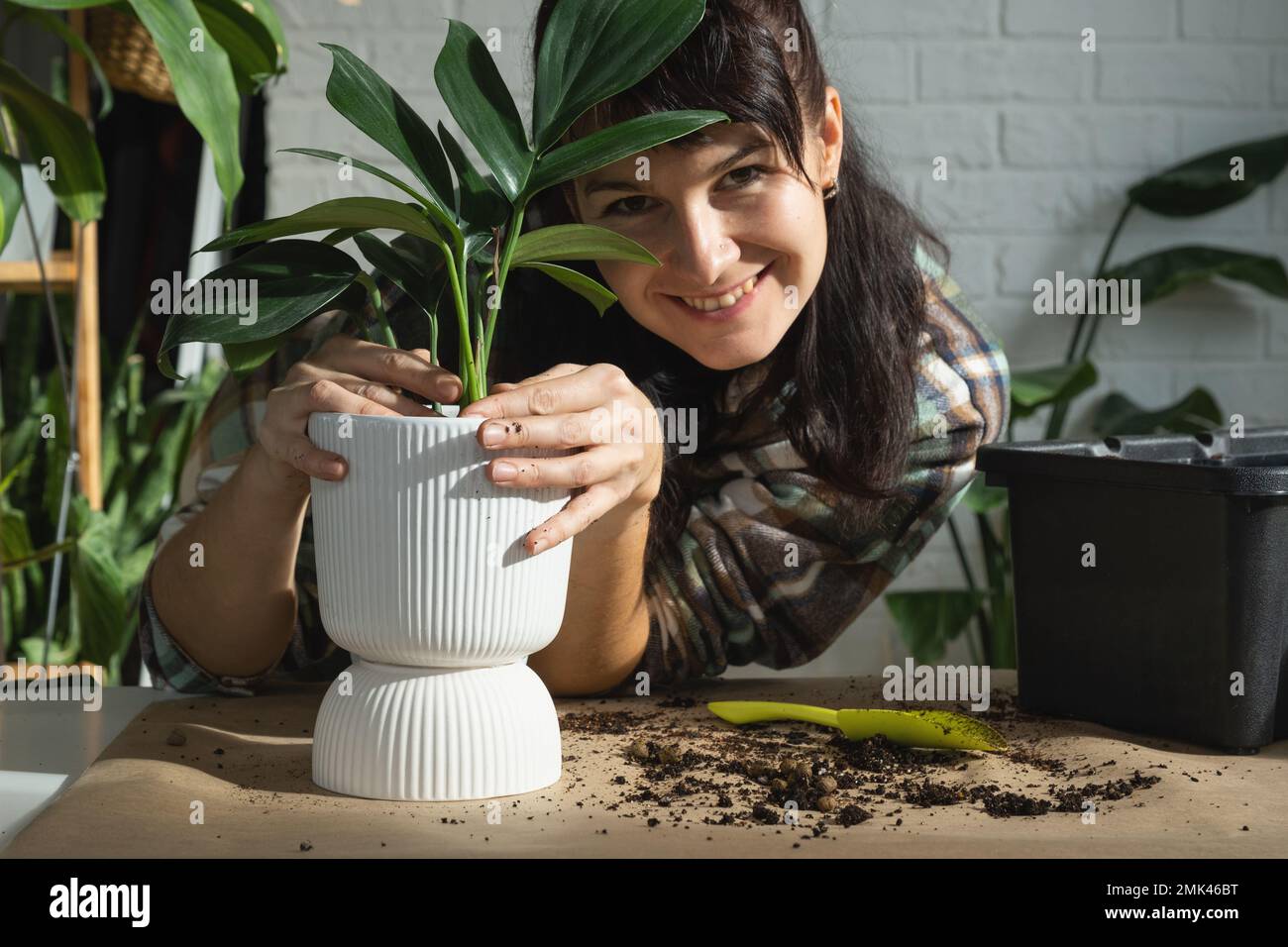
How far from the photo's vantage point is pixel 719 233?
37.7 inches

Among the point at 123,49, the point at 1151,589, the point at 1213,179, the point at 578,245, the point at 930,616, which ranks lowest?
the point at 930,616

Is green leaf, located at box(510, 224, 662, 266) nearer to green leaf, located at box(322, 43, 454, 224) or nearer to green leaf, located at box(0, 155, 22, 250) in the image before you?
green leaf, located at box(322, 43, 454, 224)

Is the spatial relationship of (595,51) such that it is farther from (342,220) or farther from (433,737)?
(433,737)

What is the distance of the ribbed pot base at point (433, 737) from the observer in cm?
70

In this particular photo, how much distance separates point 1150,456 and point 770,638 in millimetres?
354

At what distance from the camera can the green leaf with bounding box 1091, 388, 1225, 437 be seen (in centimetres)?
202

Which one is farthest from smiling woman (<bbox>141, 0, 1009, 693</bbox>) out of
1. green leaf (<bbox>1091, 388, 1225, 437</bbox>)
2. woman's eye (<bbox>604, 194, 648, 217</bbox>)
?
green leaf (<bbox>1091, 388, 1225, 437</bbox>)

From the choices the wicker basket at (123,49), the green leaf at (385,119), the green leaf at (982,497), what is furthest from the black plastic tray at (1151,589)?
the wicker basket at (123,49)

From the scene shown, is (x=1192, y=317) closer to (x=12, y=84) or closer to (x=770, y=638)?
(x=770, y=638)

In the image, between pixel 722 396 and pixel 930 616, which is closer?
pixel 722 396

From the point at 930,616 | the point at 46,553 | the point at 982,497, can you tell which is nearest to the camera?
the point at 46,553

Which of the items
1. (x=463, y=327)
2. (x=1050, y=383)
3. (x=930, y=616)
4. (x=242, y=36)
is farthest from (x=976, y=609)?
(x=463, y=327)

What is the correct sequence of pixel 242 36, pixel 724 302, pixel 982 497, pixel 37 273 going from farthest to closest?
pixel 982 497 < pixel 37 273 < pixel 242 36 < pixel 724 302

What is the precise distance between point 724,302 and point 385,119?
376mm
